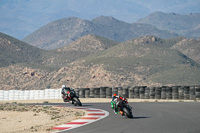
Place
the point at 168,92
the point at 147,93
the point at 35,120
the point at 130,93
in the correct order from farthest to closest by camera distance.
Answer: the point at 130,93 → the point at 147,93 → the point at 168,92 → the point at 35,120

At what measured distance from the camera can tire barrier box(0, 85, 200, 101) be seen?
3688 cm

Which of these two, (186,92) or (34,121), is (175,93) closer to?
(186,92)

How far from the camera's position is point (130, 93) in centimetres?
4119

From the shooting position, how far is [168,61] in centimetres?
11694

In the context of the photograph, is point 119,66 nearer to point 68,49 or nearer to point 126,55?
point 126,55

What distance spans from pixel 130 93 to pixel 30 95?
13289 millimetres

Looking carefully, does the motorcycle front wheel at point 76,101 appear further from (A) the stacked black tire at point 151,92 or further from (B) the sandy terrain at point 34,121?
(A) the stacked black tire at point 151,92

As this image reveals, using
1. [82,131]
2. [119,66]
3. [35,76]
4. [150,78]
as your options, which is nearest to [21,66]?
[35,76]

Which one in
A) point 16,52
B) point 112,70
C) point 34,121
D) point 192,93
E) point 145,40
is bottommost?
point 34,121

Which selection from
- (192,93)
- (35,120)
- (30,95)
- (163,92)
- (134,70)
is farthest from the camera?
(134,70)

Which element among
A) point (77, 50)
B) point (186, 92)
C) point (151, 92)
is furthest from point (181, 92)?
point (77, 50)

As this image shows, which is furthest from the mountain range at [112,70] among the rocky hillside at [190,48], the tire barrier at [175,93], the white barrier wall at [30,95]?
the tire barrier at [175,93]

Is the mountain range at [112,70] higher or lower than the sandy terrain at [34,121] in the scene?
higher

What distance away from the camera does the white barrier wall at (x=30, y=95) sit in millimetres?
47250
